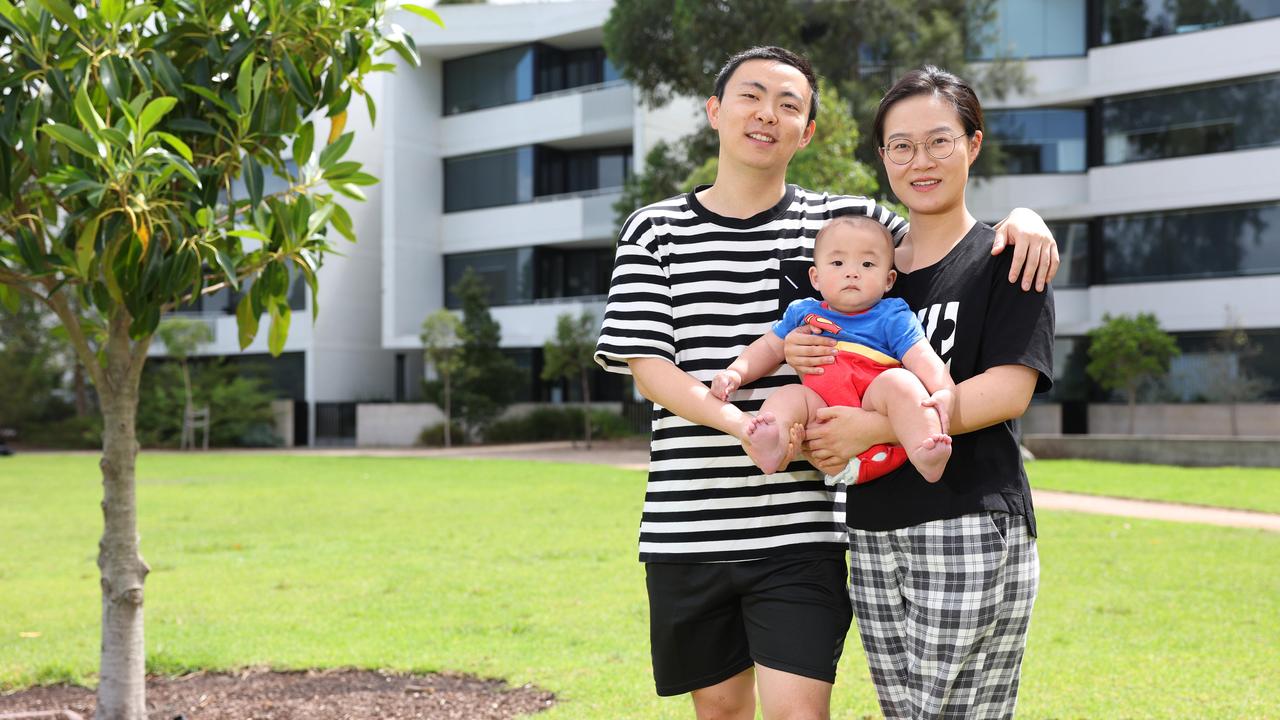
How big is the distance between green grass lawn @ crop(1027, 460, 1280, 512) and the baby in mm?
12785

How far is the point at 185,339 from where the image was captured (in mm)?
32188

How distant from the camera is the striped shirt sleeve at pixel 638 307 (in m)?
3.00

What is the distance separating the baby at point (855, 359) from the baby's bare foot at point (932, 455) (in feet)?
0.13

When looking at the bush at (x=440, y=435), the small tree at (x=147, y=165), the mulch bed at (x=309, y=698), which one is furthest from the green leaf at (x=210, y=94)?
the bush at (x=440, y=435)

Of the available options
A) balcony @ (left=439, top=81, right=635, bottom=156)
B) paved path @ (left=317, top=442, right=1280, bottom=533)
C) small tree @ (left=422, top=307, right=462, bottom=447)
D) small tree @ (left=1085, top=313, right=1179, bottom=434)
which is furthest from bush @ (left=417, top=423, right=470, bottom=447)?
small tree @ (left=1085, top=313, right=1179, bottom=434)

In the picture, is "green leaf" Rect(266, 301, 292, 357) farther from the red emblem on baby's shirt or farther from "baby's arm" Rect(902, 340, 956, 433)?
"baby's arm" Rect(902, 340, 956, 433)

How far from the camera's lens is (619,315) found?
10.0 ft

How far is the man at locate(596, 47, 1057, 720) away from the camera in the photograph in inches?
116

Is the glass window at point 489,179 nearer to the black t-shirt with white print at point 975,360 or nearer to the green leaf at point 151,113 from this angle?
the green leaf at point 151,113

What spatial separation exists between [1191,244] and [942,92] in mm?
26383

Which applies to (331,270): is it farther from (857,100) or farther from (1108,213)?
(1108,213)

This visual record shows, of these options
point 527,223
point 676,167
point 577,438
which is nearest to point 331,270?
point 527,223

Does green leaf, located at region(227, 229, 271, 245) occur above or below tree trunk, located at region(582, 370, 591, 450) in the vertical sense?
above

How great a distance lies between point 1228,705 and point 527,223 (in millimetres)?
28903
